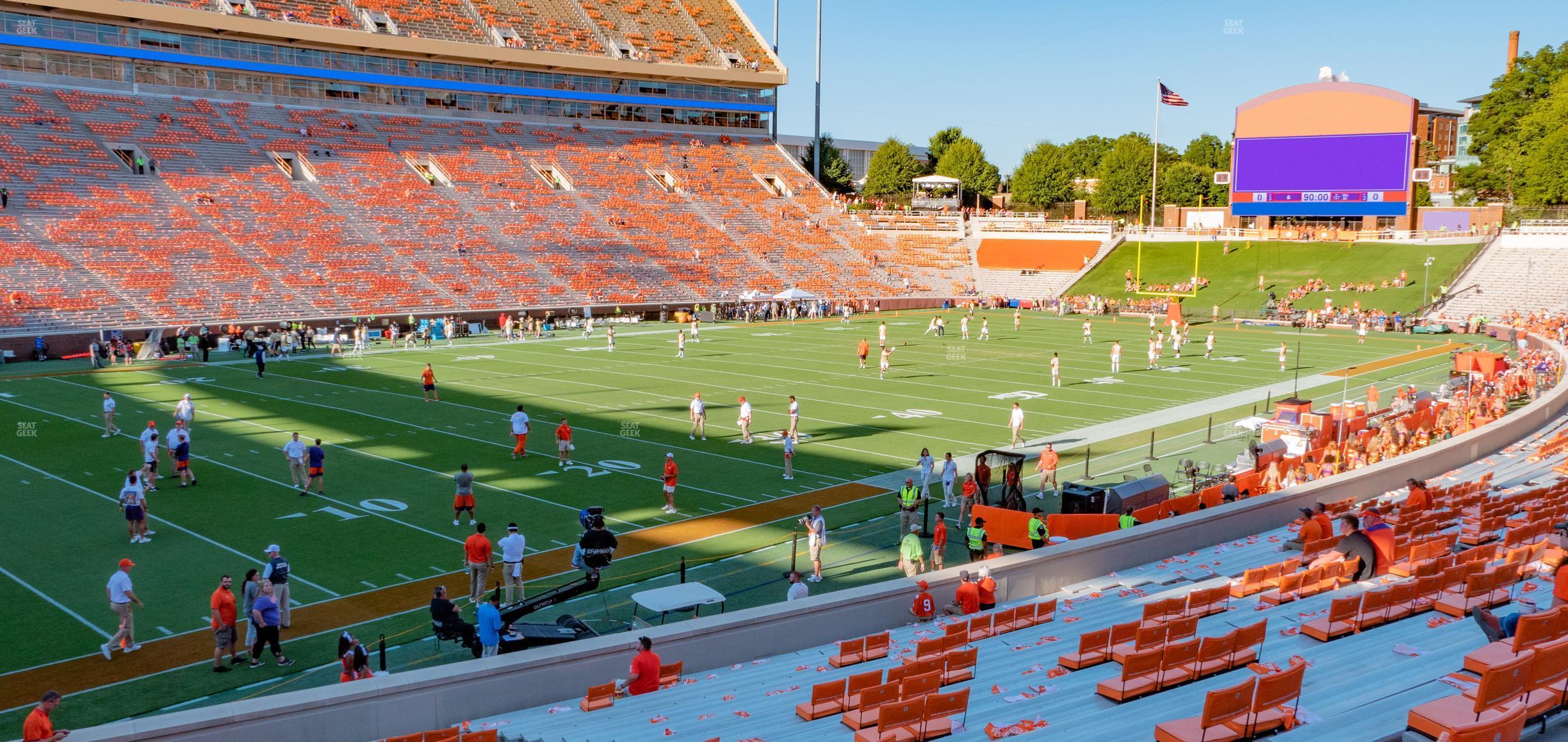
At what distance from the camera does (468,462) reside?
22969mm

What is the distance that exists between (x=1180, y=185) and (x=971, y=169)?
1997 cm

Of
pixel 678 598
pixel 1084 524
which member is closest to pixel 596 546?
pixel 678 598

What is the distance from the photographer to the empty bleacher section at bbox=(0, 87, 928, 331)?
152 feet

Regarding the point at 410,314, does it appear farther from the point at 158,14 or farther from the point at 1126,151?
the point at 1126,151

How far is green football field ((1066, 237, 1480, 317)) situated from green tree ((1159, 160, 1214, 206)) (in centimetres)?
2397

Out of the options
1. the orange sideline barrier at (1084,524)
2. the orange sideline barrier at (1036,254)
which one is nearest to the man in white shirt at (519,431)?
the orange sideline barrier at (1084,524)

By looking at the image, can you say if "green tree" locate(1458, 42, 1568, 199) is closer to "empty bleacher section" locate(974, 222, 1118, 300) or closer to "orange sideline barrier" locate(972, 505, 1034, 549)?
"empty bleacher section" locate(974, 222, 1118, 300)

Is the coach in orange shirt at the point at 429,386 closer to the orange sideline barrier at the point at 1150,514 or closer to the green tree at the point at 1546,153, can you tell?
the orange sideline barrier at the point at 1150,514

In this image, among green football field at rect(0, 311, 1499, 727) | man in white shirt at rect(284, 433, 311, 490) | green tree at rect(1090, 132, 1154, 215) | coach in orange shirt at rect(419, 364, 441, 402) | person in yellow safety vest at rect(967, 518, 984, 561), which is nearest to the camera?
green football field at rect(0, 311, 1499, 727)

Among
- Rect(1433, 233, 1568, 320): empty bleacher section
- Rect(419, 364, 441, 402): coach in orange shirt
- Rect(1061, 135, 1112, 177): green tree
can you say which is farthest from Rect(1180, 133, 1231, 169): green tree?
Rect(419, 364, 441, 402): coach in orange shirt

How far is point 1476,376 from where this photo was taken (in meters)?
29.7

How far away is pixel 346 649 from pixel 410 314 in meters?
40.3

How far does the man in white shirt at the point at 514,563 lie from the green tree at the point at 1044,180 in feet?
305

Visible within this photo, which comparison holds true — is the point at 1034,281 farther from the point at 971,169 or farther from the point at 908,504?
the point at 908,504
